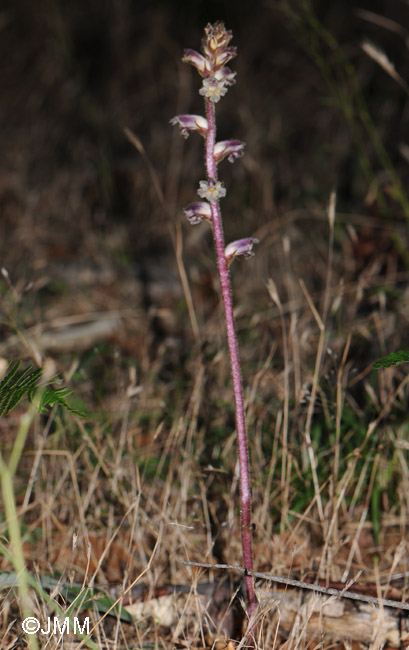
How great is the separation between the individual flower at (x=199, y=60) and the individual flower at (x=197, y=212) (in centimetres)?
28

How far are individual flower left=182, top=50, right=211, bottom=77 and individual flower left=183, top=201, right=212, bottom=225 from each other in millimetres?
276

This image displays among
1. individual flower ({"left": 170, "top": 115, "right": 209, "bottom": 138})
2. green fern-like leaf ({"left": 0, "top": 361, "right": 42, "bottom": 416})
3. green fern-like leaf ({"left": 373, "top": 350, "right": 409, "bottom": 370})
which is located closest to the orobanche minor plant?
individual flower ({"left": 170, "top": 115, "right": 209, "bottom": 138})

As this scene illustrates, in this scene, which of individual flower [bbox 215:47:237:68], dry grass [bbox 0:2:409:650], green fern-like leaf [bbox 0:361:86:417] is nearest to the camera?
green fern-like leaf [bbox 0:361:86:417]

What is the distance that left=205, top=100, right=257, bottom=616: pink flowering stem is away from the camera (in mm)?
1339

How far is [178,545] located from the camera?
173 cm

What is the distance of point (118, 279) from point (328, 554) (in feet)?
7.12

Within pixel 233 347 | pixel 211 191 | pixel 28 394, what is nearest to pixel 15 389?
pixel 28 394

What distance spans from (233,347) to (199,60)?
60 cm

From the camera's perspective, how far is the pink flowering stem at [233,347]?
134cm

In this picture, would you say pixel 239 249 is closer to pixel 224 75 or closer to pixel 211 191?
pixel 211 191

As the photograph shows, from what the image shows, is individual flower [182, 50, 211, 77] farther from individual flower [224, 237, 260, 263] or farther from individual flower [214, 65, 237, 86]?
individual flower [224, 237, 260, 263]

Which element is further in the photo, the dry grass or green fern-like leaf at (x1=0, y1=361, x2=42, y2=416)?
the dry grass

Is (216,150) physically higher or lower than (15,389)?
higher

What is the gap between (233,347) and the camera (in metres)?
1.38
